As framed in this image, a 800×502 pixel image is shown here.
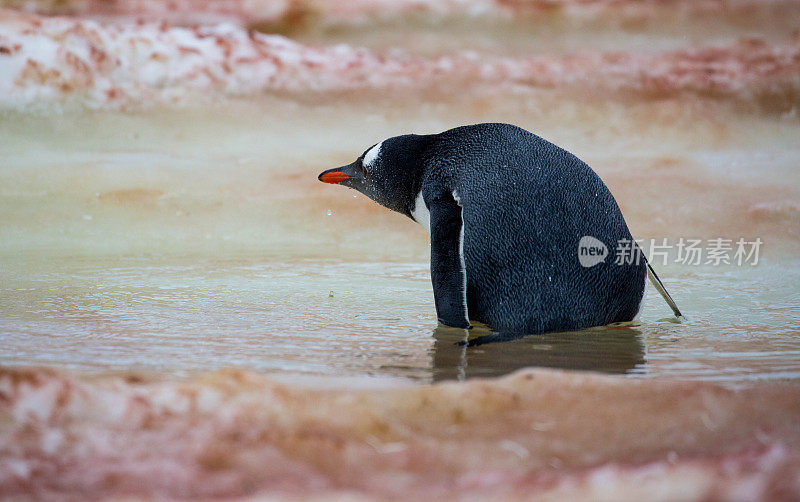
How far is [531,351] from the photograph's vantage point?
184cm

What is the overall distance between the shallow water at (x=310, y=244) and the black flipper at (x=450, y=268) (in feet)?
0.17

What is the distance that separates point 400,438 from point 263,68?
15.1ft

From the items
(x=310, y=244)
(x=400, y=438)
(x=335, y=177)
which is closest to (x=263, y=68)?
(x=310, y=244)

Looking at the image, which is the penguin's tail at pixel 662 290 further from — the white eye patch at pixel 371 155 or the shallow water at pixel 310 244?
the white eye patch at pixel 371 155

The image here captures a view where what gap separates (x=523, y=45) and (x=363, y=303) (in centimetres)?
437

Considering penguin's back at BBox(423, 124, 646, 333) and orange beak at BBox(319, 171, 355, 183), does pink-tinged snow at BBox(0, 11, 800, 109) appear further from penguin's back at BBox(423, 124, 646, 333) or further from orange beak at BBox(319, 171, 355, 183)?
penguin's back at BBox(423, 124, 646, 333)

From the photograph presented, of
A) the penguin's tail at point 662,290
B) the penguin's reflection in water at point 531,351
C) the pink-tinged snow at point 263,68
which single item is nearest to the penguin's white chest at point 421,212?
the penguin's reflection in water at point 531,351

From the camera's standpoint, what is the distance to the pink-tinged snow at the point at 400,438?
1134 millimetres

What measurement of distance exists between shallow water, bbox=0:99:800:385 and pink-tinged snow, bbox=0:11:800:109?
162mm

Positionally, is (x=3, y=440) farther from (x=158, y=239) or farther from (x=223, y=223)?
(x=223, y=223)

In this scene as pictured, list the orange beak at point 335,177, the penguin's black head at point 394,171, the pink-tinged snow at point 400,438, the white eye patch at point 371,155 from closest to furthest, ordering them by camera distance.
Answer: the pink-tinged snow at point 400,438 < the penguin's black head at point 394,171 < the white eye patch at point 371,155 < the orange beak at point 335,177

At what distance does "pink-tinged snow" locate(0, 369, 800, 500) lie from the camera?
1.13 m

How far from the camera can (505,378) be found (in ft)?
4.95

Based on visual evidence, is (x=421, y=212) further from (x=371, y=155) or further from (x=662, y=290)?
(x=662, y=290)
